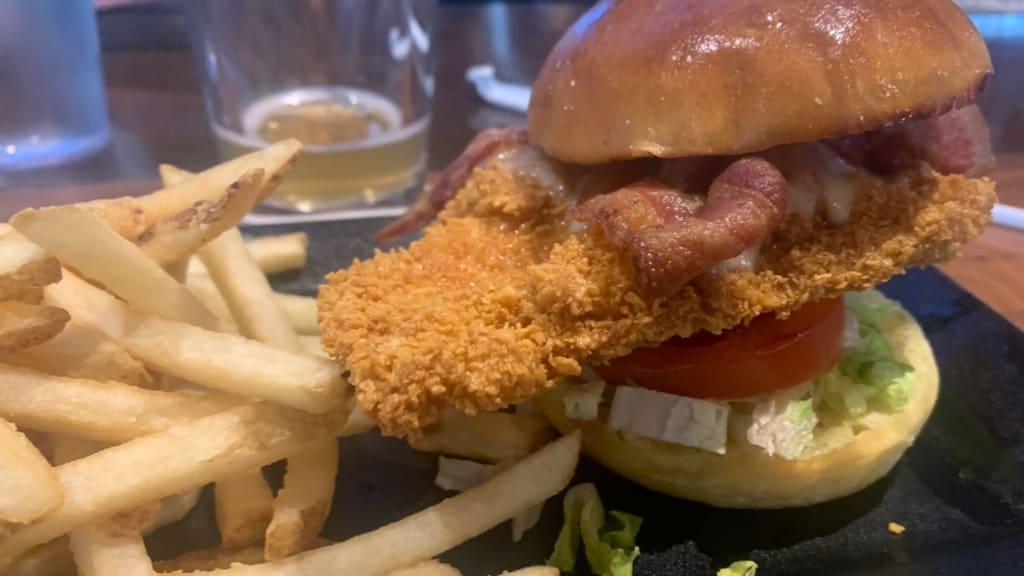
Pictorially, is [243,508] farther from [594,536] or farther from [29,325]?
[594,536]

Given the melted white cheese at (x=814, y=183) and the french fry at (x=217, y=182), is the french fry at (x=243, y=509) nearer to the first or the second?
the french fry at (x=217, y=182)

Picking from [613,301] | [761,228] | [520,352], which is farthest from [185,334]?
[761,228]

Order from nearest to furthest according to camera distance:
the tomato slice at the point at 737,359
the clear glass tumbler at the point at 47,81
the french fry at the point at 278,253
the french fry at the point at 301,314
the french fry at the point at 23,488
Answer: the french fry at the point at 23,488
the tomato slice at the point at 737,359
the french fry at the point at 301,314
the french fry at the point at 278,253
the clear glass tumbler at the point at 47,81

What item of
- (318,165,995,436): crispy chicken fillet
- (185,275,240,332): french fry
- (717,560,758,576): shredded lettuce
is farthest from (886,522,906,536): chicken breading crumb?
(185,275,240,332): french fry

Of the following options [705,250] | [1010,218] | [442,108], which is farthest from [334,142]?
[1010,218]

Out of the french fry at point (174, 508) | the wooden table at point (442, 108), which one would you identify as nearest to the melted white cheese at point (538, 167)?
the french fry at point (174, 508)

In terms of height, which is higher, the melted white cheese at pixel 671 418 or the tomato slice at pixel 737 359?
the tomato slice at pixel 737 359
